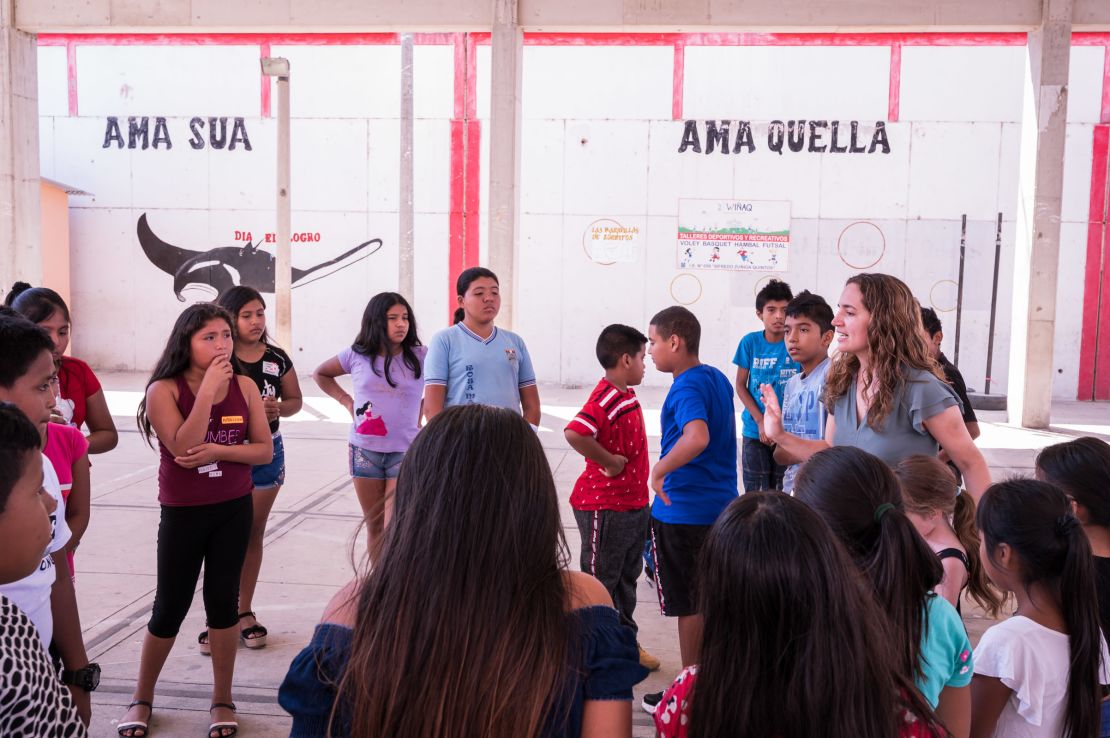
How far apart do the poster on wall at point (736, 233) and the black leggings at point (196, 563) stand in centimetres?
1260

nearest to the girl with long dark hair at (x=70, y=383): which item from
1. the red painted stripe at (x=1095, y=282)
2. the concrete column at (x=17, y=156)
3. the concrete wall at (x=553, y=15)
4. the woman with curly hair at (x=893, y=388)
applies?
the woman with curly hair at (x=893, y=388)

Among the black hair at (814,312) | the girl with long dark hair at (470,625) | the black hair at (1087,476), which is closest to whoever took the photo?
the girl with long dark hair at (470,625)

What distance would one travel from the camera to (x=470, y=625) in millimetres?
1463

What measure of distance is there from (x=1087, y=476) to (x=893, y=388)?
74 cm

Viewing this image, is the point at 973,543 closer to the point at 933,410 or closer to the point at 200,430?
the point at 933,410

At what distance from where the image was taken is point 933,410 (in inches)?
123

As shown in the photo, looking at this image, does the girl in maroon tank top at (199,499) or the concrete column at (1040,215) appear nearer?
the girl in maroon tank top at (199,499)

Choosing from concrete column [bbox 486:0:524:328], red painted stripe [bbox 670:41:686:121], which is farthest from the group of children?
red painted stripe [bbox 670:41:686:121]

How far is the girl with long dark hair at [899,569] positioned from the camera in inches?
74.2

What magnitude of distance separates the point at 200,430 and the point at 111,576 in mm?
2327

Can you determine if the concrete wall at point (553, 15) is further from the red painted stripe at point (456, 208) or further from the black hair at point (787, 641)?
the black hair at point (787, 641)

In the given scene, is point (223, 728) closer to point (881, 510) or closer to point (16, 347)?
point (16, 347)

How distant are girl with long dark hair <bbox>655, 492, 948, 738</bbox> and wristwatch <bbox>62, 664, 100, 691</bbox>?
1.91 meters

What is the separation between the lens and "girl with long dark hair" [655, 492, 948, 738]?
4.82 feet
